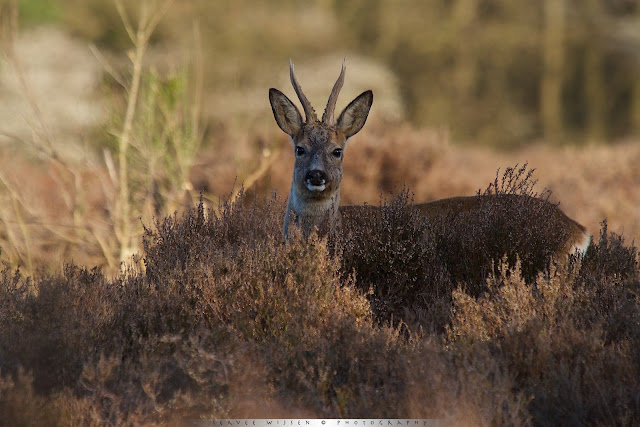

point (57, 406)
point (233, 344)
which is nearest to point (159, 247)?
point (233, 344)

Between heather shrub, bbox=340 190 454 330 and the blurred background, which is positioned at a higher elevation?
the blurred background

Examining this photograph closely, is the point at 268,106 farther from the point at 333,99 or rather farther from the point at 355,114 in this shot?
the point at 333,99

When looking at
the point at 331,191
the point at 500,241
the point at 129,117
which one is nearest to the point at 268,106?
the point at 129,117

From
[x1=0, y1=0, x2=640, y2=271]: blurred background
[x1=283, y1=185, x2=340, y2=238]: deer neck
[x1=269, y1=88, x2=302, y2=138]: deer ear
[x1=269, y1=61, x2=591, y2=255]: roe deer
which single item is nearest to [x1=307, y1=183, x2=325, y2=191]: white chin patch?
[x1=269, y1=61, x2=591, y2=255]: roe deer

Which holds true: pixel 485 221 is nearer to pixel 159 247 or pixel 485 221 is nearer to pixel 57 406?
pixel 159 247

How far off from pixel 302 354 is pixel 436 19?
34826 mm

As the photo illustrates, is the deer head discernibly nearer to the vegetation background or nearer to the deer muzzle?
the deer muzzle

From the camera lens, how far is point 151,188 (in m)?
9.77

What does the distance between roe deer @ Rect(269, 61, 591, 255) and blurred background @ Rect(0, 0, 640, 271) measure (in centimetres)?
170

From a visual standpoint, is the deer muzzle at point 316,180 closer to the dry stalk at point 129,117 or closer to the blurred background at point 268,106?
the blurred background at point 268,106

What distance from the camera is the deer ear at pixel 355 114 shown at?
667 centimetres

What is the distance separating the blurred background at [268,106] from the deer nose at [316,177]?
214 centimetres

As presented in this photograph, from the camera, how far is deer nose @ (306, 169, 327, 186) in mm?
6141

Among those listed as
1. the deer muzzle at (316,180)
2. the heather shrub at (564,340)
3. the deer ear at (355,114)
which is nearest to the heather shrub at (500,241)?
the heather shrub at (564,340)
